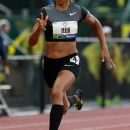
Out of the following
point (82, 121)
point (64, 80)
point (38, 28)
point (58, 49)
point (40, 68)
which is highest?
point (38, 28)

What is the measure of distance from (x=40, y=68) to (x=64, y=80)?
647cm

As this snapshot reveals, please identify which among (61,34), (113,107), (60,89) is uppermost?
(61,34)

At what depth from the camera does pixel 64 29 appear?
8508 mm

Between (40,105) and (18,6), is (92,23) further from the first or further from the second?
(18,6)

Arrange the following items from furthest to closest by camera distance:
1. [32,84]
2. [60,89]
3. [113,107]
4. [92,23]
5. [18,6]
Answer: [18,6] → [113,107] → [32,84] → [92,23] → [60,89]

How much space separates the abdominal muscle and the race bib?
9 cm

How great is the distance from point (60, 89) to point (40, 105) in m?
6.81

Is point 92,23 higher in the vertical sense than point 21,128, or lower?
higher

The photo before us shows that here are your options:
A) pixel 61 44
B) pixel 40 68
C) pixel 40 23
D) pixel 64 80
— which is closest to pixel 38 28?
pixel 40 23

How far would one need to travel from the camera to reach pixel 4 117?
13852mm

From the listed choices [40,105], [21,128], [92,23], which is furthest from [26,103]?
[92,23]

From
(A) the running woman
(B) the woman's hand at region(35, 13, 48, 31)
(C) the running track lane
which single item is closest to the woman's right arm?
(B) the woman's hand at region(35, 13, 48, 31)

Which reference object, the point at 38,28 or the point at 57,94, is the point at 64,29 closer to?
the point at 38,28

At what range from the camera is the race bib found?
8469 millimetres
